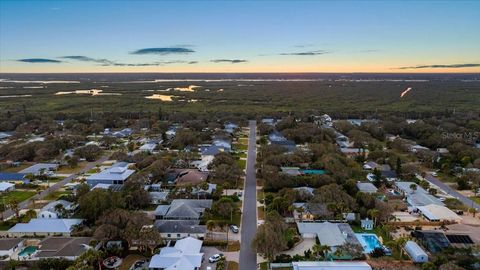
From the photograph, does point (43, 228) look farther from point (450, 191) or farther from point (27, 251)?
point (450, 191)

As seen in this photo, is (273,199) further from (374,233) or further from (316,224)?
(374,233)

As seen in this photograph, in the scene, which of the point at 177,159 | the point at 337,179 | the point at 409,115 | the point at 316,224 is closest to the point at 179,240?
the point at 316,224

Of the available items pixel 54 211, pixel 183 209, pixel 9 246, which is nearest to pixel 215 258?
pixel 183 209

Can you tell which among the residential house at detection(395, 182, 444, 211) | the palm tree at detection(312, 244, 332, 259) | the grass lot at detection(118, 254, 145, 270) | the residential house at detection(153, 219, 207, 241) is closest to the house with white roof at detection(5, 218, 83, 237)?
the grass lot at detection(118, 254, 145, 270)

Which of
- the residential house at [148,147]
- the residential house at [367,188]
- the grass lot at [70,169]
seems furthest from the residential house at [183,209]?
the residential house at [148,147]

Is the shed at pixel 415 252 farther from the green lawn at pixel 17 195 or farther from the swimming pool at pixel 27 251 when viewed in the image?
the green lawn at pixel 17 195

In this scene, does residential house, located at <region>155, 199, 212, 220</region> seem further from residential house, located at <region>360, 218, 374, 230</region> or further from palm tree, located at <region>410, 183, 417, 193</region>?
palm tree, located at <region>410, 183, 417, 193</region>
